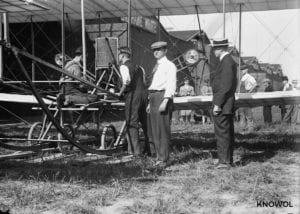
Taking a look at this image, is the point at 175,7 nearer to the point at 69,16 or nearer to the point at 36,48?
the point at 69,16

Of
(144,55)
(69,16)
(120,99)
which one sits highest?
(69,16)

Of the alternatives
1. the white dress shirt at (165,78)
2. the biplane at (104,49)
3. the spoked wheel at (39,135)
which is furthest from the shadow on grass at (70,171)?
the white dress shirt at (165,78)

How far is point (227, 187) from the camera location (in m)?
4.01

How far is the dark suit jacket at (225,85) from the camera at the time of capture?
203 inches

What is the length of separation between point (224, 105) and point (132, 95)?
1.58 m

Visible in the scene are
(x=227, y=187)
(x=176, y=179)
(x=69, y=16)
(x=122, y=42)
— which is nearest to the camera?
(x=227, y=187)

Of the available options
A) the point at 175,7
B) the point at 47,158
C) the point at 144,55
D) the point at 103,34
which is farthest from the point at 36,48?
the point at 47,158

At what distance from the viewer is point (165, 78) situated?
5.37 meters

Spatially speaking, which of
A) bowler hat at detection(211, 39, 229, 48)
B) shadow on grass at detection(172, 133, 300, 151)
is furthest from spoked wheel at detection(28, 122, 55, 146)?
bowler hat at detection(211, 39, 229, 48)

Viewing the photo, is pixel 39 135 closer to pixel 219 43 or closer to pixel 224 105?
pixel 224 105

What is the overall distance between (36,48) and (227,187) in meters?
13.5

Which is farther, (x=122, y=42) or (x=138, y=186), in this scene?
(x=122, y=42)

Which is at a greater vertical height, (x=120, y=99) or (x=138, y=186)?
(x=120, y=99)

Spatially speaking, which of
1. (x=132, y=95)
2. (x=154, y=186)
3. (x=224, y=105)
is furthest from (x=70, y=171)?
(x=224, y=105)
